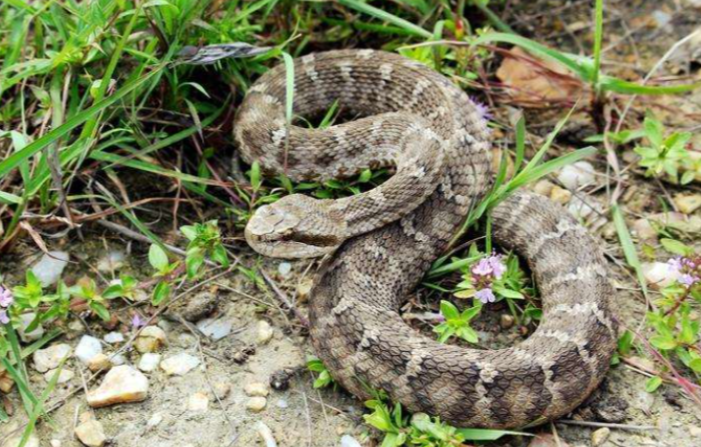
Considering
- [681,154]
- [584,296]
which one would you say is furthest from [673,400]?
[681,154]

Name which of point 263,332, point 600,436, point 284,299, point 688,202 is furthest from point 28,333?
point 688,202

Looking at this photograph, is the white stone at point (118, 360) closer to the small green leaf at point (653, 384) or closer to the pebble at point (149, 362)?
the pebble at point (149, 362)

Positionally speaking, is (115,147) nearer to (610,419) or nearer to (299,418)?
(299,418)

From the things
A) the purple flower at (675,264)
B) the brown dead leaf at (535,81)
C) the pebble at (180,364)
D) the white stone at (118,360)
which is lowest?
the white stone at (118,360)

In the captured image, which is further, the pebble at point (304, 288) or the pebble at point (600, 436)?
the pebble at point (304, 288)

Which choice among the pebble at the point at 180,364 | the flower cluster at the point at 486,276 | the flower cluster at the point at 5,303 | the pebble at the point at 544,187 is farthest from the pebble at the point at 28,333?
the pebble at the point at 544,187

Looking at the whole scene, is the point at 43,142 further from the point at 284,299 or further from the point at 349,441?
the point at 349,441

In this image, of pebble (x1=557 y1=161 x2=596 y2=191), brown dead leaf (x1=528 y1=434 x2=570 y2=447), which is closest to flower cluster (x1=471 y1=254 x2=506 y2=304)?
brown dead leaf (x1=528 y1=434 x2=570 y2=447)
